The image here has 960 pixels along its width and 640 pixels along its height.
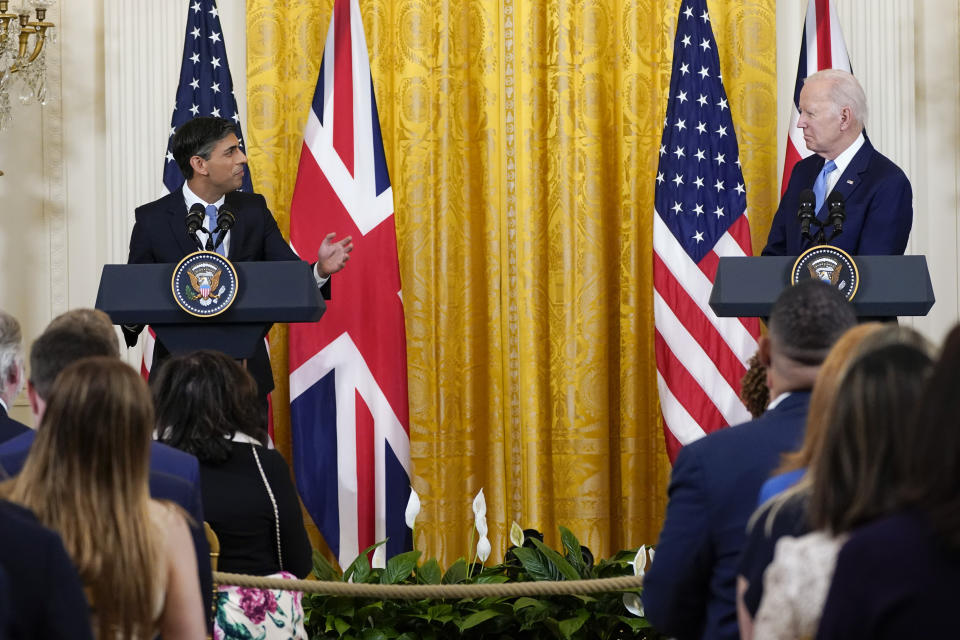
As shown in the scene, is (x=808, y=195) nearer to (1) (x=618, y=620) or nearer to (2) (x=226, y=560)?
Result: (1) (x=618, y=620)

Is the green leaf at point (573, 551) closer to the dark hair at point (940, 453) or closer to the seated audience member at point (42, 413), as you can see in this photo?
the seated audience member at point (42, 413)

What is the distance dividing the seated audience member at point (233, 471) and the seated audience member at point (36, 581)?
4.73 feet

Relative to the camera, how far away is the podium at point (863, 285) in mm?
4262

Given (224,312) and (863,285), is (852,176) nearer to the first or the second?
(863,285)

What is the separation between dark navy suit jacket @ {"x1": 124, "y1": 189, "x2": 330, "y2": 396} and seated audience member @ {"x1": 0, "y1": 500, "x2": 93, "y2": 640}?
334 centimetres

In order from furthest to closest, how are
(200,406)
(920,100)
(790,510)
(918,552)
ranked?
(920,100) → (200,406) → (790,510) → (918,552)

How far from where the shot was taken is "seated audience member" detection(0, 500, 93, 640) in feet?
5.44

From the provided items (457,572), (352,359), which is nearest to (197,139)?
(352,359)

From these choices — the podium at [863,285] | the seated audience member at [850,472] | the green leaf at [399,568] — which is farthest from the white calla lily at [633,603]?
the seated audience member at [850,472]

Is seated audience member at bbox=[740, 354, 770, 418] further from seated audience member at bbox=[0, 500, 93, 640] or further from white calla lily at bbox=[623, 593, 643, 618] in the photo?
seated audience member at bbox=[0, 500, 93, 640]

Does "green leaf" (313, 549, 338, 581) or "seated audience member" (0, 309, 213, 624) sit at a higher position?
"seated audience member" (0, 309, 213, 624)

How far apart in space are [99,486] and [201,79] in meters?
4.51

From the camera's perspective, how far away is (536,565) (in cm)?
472

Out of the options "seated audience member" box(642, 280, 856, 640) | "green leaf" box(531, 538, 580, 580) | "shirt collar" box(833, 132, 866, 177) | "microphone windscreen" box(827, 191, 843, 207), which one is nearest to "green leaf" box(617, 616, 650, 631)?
"green leaf" box(531, 538, 580, 580)
